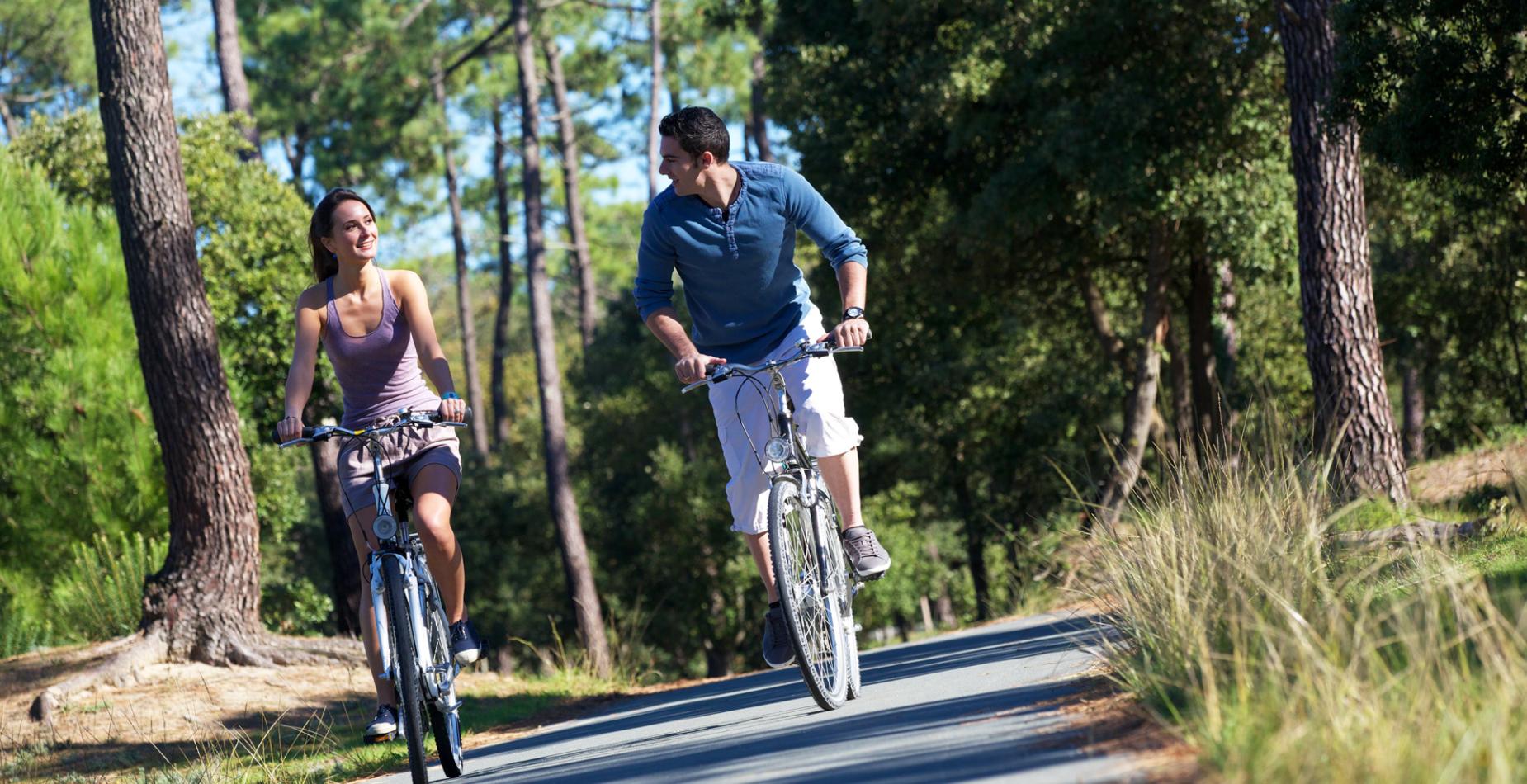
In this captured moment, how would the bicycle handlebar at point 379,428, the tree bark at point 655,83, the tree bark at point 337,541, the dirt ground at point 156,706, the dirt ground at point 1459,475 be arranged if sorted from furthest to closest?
the tree bark at point 655,83
the tree bark at point 337,541
the dirt ground at point 1459,475
the dirt ground at point 156,706
the bicycle handlebar at point 379,428

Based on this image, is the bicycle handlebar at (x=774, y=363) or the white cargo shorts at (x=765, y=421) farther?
the white cargo shorts at (x=765, y=421)

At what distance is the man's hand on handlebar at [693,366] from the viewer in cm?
543

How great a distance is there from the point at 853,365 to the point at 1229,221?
35.0 ft

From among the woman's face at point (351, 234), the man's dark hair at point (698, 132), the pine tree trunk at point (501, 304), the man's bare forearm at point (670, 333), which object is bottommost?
the man's bare forearm at point (670, 333)

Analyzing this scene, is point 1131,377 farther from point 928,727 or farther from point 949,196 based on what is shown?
point 928,727

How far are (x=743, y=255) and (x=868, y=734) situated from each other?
1873 millimetres

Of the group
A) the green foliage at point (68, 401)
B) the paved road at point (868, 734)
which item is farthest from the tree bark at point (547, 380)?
the paved road at point (868, 734)

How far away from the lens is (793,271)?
6.01 m

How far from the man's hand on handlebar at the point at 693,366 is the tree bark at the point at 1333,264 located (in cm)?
675

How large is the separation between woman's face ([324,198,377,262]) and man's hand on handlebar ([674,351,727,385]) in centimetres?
123

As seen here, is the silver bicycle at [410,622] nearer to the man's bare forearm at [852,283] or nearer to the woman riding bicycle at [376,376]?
the woman riding bicycle at [376,376]

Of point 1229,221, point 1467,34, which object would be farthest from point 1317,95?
point 1229,221

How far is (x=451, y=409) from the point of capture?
5.39 metres

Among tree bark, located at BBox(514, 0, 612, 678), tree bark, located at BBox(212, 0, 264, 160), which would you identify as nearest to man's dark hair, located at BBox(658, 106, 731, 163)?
tree bark, located at BBox(514, 0, 612, 678)
